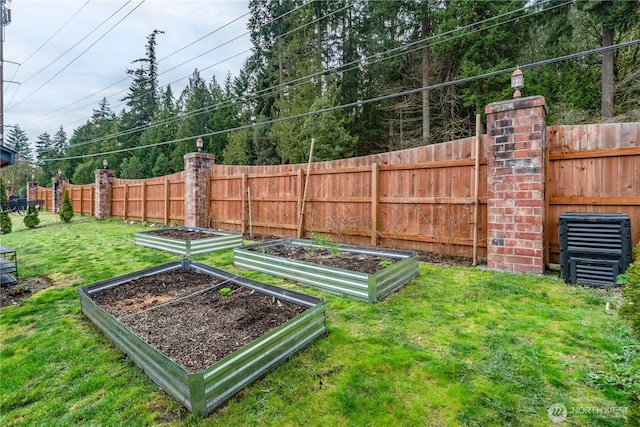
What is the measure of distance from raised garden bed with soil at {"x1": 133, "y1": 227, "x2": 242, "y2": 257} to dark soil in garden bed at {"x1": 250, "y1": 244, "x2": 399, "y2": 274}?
154 centimetres

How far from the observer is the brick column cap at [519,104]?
391 cm

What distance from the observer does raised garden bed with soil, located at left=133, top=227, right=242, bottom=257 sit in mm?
5805

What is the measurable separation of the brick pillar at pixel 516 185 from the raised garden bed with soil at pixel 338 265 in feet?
4.21

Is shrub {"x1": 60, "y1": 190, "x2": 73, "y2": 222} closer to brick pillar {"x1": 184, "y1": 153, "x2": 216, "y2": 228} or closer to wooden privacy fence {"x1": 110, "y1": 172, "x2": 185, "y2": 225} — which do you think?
wooden privacy fence {"x1": 110, "y1": 172, "x2": 185, "y2": 225}

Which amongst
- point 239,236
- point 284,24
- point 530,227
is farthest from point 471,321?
point 284,24

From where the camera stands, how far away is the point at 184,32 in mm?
9062

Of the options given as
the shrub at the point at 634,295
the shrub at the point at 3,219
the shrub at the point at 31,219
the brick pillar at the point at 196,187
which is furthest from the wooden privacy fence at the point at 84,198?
the shrub at the point at 634,295

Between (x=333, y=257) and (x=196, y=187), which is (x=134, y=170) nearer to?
(x=196, y=187)

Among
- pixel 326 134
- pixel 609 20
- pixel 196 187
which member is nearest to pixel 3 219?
pixel 196 187

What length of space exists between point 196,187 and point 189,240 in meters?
3.46

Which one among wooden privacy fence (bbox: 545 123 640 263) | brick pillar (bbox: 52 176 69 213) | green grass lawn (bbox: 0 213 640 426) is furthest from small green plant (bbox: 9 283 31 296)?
brick pillar (bbox: 52 176 69 213)

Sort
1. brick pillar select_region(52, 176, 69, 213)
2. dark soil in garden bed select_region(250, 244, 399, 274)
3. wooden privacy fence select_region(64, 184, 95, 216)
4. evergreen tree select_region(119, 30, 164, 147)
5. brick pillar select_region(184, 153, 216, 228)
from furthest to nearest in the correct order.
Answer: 1. evergreen tree select_region(119, 30, 164, 147)
2. brick pillar select_region(52, 176, 69, 213)
3. wooden privacy fence select_region(64, 184, 95, 216)
4. brick pillar select_region(184, 153, 216, 228)
5. dark soil in garden bed select_region(250, 244, 399, 274)

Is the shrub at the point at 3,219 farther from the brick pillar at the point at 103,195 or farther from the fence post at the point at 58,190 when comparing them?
the fence post at the point at 58,190

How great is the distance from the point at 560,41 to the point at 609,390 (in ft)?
41.0
